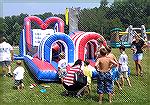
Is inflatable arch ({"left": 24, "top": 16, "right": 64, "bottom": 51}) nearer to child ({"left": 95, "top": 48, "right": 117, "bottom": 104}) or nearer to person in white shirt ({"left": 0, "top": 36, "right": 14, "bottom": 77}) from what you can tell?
person in white shirt ({"left": 0, "top": 36, "right": 14, "bottom": 77})

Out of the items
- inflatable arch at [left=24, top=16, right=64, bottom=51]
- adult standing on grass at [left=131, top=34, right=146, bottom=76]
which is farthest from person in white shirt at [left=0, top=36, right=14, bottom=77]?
inflatable arch at [left=24, top=16, right=64, bottom=51]

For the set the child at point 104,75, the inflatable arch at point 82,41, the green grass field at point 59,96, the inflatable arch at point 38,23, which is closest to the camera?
the child at point 104,75

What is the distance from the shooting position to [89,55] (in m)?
13.1

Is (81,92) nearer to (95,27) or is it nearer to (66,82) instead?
(66,82)

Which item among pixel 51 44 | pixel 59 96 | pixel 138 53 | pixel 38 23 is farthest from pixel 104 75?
pixel 38 23

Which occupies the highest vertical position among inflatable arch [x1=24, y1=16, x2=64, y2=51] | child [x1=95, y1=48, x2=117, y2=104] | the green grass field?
inflatable arch [x1=24, y1=16, x2=64, y2=51]

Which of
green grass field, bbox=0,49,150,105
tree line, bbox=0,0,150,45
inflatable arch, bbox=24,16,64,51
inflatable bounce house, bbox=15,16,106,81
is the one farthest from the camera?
inflatable arch, bbox=24,16,64,51

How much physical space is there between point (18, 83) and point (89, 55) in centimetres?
445

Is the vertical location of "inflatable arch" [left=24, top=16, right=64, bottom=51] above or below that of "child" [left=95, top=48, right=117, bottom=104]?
above

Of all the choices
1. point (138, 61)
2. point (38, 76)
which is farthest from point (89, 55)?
point (38, 76)

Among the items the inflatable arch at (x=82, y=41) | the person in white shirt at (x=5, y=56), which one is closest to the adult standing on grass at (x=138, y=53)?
the inflatable arch at (x=82, y=41)

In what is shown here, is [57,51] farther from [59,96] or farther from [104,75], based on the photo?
[104,75]

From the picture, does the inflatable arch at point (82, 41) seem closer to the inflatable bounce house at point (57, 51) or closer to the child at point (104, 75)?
the inflatable bounce house at point (57, 51)

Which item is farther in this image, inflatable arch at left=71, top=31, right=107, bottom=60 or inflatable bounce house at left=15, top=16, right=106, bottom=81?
inflatable arch at left=71, top=31, right=107, bottom=60
